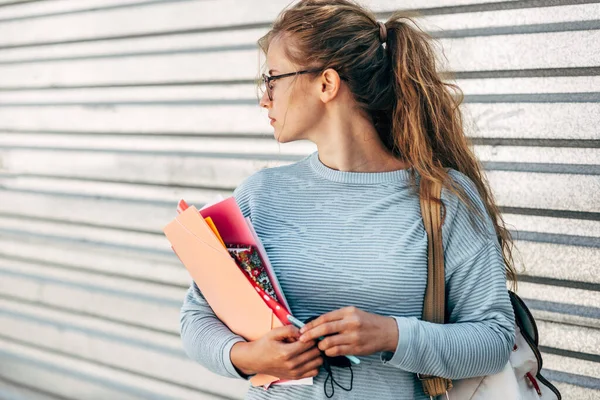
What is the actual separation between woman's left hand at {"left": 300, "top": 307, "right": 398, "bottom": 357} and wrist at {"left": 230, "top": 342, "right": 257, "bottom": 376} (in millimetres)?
192

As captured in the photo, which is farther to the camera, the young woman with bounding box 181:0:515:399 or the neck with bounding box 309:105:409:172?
the neck with bounding box 309:105:409:172

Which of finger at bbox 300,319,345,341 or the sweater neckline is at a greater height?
the sweater neckline

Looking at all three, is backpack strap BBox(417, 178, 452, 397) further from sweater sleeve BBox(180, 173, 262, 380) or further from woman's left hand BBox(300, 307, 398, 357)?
sweater sleeve BBox(180, 173, 262, 380)

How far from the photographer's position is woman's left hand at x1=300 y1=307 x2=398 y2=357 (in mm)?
1859

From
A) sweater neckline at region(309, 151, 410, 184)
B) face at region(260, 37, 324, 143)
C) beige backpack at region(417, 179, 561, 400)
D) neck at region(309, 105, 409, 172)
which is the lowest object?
beige backpack at region(417, 179, 561, 400)

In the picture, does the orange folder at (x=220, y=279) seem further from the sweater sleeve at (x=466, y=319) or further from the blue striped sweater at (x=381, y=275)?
the sweater sleeve at (x=466, y=319)

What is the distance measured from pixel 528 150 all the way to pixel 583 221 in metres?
0.35

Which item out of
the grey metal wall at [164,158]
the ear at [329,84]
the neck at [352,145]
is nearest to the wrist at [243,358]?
the neck at [352,145]

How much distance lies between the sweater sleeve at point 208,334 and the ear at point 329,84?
362mm

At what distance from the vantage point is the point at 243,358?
202 cm

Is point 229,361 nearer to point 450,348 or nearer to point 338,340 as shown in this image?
point 338,340

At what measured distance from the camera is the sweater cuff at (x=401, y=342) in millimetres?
1899

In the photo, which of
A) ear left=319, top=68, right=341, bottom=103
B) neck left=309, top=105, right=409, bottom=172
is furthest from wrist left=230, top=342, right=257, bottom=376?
ear left=319, top=68, right=341, bottom=103

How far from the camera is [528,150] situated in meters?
3.02
